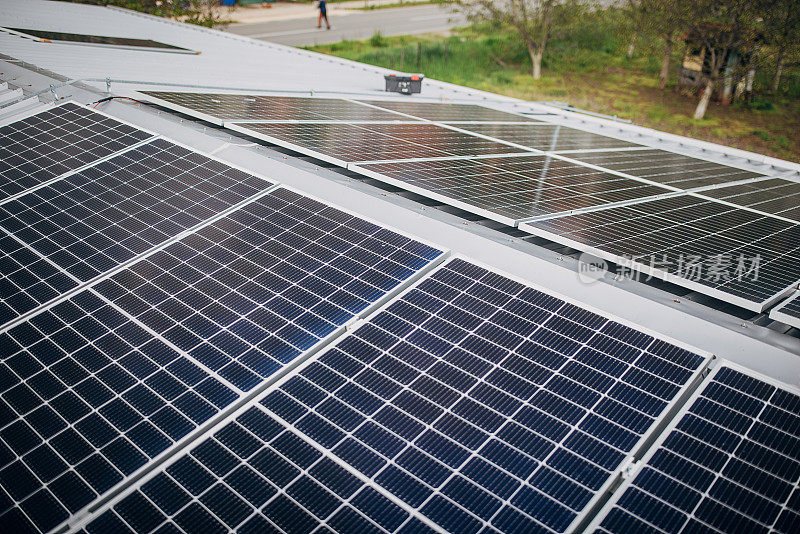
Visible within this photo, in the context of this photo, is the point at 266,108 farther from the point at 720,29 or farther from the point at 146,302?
the point at 720,29

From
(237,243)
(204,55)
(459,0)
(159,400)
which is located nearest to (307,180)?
(237,243)

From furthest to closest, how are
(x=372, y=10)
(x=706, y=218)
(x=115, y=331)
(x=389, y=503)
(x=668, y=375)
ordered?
A: (x=372, y=10)
(x=706, y=218)
(x=115, y=331)
(x=668, y=375)
(x=389, y=503)

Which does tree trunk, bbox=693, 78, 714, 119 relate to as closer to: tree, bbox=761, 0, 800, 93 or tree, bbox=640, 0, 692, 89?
tree, bbox=640, 0, 692, 89

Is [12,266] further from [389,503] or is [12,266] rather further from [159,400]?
[389,503]

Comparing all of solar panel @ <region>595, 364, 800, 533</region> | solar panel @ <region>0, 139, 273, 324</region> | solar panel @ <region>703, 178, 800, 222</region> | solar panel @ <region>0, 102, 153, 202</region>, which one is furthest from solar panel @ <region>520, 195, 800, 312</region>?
solar panel @ <region>0, 102, 153, 202</region>

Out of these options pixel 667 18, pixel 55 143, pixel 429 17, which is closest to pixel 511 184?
pixel 55 143

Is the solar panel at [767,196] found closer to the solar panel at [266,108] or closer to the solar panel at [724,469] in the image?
the solar panel at [724,469]
